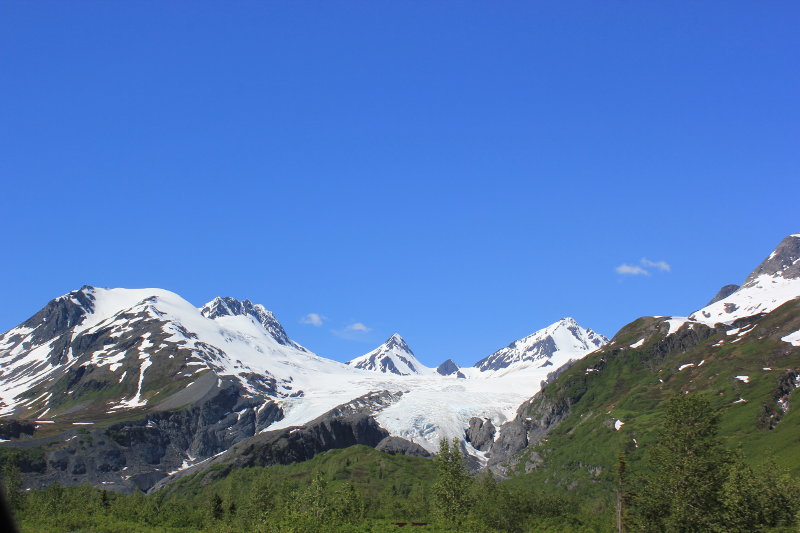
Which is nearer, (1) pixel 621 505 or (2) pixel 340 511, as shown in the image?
(1) pixel 621 505

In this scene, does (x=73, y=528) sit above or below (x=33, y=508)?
below

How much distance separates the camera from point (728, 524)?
292 feet

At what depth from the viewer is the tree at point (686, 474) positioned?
3617 inches

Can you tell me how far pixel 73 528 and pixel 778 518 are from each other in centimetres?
10804

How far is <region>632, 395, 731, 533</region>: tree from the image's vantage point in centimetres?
9188

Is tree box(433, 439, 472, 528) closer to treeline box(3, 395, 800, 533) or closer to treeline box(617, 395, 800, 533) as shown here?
treeline box(3, 395, 800, 533)

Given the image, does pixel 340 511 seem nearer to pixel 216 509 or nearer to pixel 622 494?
pixel 216 509

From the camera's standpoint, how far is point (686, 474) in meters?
94.1

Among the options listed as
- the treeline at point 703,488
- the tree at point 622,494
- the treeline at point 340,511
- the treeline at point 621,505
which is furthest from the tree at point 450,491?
the treeline at point 703,488

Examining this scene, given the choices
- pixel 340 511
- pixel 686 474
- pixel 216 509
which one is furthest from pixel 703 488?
pixel 216 509

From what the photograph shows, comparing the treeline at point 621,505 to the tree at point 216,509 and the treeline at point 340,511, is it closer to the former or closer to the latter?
the treeline at point 340,511

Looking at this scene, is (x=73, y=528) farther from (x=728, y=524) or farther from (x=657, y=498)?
(x=728, y=524)

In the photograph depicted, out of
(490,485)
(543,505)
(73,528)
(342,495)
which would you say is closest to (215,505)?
(342,495)

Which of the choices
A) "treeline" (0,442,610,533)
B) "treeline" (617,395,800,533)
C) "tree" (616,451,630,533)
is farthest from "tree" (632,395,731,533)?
"treeline" (0,442,610,533)
